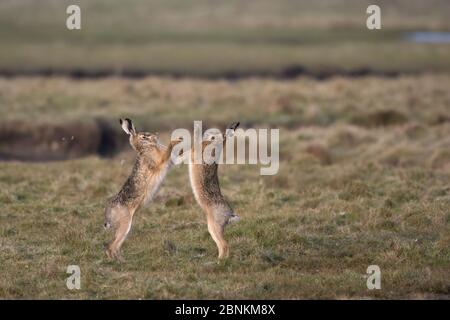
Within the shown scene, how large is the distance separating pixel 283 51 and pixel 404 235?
102 feet

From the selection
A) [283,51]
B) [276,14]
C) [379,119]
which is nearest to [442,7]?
[276,14]

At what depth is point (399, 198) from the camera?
14297 mm

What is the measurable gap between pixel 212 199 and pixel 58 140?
11293mm

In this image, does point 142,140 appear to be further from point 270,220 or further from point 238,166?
point 238,166

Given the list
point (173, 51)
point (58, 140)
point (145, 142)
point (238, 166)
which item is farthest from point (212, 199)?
point (173, 51)

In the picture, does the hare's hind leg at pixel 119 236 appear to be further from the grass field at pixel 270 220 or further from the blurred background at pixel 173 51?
the blurred background at pixel 173 51

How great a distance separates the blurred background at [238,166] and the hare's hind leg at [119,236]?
0.14 m

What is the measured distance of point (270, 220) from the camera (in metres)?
12.7

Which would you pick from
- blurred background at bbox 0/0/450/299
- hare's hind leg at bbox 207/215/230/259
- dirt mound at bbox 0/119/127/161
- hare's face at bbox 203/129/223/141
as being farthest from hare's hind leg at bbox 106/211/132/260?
dirt mound at bbox 0/119/127/161

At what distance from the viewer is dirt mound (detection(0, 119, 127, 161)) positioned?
2070 cm

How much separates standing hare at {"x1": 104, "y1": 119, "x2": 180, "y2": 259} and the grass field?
0.43 m

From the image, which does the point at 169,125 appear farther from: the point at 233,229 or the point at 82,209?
the point at 233,229

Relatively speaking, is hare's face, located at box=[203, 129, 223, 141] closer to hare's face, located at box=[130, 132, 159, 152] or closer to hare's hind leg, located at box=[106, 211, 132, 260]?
hare's face, located at box=[130, 132, 159, 152]

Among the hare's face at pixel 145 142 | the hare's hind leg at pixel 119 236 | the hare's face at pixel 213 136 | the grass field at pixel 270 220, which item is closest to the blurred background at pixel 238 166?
the grass field at pixel 270 220
